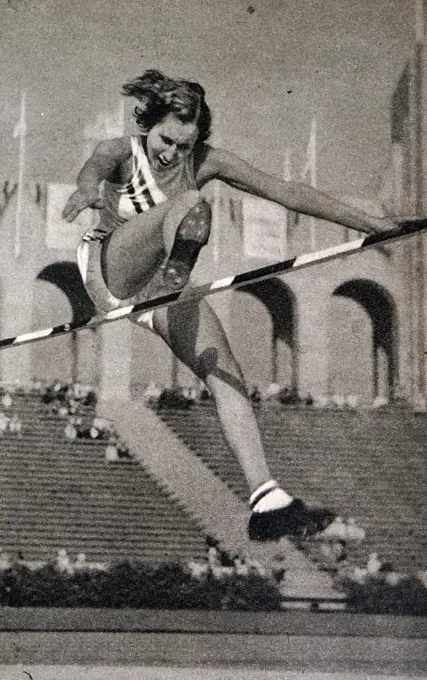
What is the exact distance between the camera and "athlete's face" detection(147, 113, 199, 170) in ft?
16.5

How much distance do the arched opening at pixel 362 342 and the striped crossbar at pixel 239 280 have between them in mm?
284

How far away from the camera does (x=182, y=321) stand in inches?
194

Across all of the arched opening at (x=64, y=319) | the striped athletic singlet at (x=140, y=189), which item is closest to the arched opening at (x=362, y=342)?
the striped athletic singlet at (x=140, y=189)

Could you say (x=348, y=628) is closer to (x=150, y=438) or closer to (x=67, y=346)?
(x=150, y=438)

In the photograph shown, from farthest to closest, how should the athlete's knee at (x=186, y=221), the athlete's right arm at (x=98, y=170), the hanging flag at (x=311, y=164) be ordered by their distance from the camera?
the hanging flag at (x=311, y=164)
the athlete's right arm at (x=98, y=170)
the athlete's knee at (x=186, y=221)

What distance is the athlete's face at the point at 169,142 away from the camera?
16.5 ft

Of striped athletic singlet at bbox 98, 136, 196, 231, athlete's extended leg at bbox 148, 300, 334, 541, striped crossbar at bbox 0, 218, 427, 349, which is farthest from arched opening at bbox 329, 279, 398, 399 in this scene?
striped athletic singlet at bbox 98, 136, 196, 231

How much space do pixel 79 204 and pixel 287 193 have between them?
1.01m

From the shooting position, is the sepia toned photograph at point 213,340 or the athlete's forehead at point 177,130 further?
the athlete's forehead at point 177,130

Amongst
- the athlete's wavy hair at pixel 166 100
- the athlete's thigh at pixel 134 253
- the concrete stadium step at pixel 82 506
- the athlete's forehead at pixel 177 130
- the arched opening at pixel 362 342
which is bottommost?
the concrete stadium step at pixel 82 506

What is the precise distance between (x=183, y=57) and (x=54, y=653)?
2.94m

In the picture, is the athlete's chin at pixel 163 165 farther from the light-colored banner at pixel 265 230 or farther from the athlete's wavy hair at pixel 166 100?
the light-colored banner at pixel 265 230

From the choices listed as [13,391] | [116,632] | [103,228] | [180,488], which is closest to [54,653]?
[116,632]

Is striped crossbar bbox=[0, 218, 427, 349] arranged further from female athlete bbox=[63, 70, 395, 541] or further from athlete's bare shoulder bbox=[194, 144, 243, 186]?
athlete's bare shoulder bbox=[194, 144, 243, 186]
